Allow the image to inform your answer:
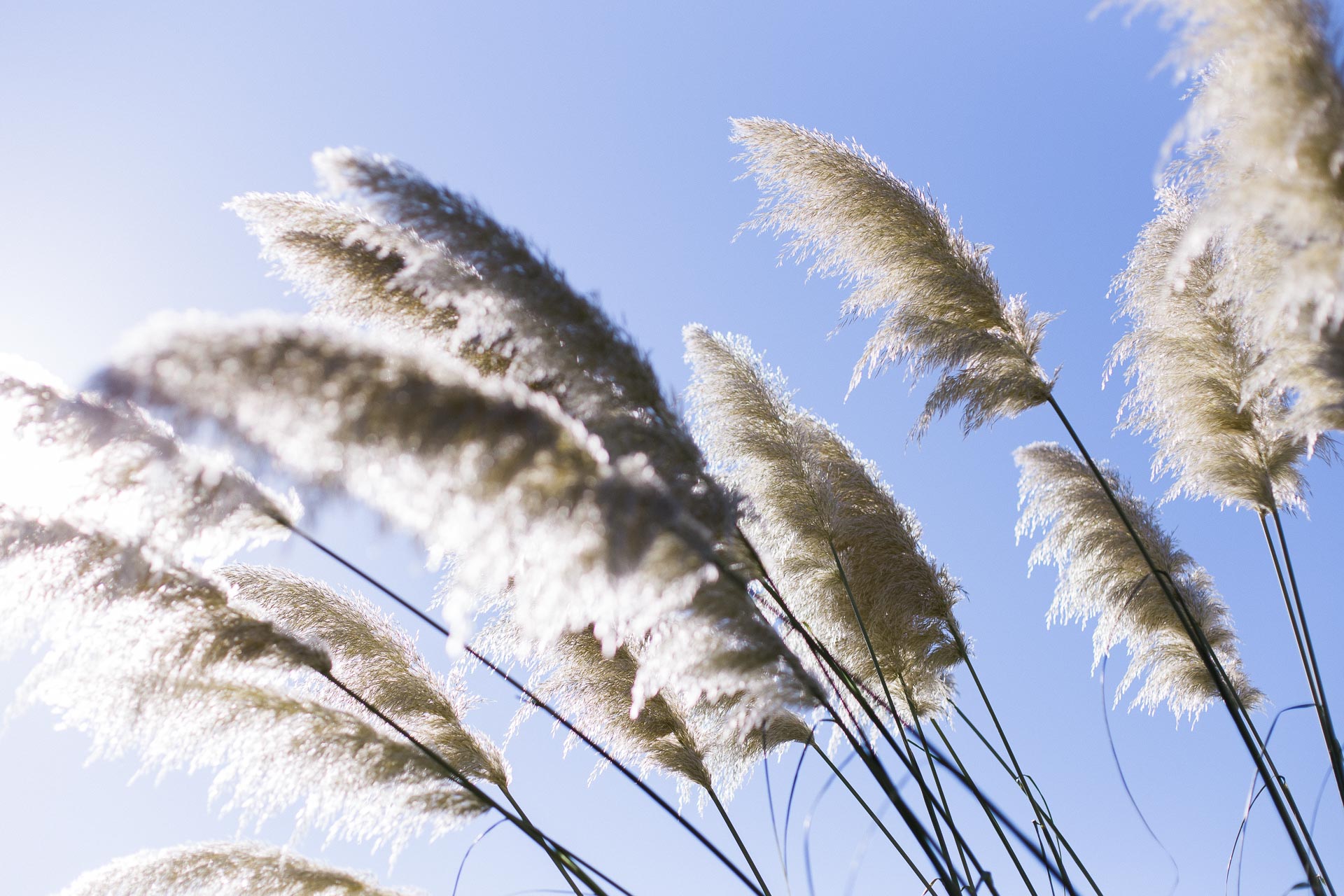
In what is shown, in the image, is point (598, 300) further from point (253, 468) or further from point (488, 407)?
point (253, 468)

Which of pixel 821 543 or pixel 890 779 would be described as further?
pixel 821 543

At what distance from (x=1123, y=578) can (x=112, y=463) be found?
3044 millimetres

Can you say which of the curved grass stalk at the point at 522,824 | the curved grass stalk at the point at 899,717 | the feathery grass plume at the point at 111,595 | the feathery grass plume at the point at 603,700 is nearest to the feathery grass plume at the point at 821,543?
the curved grass stalk at the point at 899,717

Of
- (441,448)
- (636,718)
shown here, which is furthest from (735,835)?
(441,448)

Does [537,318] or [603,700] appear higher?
[537,318]

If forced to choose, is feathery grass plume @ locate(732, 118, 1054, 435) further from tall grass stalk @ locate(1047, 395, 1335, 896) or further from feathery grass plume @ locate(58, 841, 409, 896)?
feathery grass plume @ locate(58, 841, 409, 896)

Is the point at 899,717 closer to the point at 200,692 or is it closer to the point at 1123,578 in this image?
the point at 1123,578

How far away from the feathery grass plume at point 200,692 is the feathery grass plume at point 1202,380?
8.10ft

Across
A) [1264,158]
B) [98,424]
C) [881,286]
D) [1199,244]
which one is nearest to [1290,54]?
[1264,158]

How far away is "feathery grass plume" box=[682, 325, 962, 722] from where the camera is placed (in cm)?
267

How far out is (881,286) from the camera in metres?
2.78

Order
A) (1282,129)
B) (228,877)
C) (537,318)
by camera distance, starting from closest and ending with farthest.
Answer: (1282,129) < (537,318) < (228,877)

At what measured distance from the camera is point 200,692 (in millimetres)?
1871

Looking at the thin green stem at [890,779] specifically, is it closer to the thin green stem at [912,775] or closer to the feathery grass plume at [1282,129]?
the thin green stem at [912,775]
